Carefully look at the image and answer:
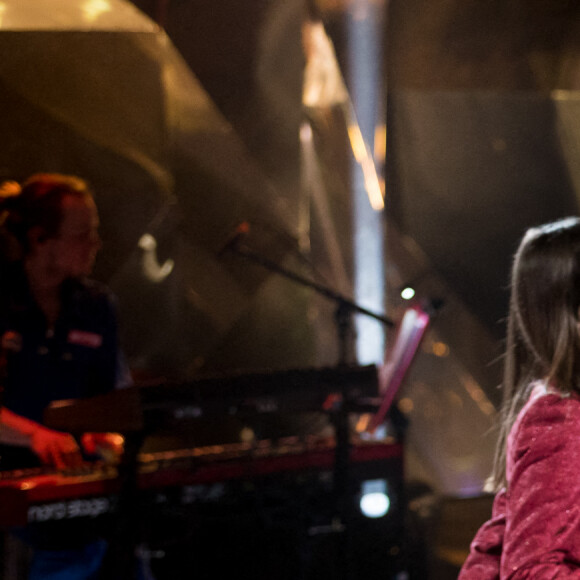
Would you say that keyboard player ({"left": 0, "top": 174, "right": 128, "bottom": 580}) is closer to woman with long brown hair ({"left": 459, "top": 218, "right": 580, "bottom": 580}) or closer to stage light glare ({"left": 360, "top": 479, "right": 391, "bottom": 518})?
stage light glare ({"left": 360, "top": 479, "right": 391, "bottom": 518})

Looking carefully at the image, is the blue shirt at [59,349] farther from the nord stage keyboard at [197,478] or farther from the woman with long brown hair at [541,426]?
the woman with long brown hair at [541,426]

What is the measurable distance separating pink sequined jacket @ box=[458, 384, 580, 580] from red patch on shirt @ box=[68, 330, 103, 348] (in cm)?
167

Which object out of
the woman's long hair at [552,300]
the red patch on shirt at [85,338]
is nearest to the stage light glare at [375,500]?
the red patch on shirt at [85,338]

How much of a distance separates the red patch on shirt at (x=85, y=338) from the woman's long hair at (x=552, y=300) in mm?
1610

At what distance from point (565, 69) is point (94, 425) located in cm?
295

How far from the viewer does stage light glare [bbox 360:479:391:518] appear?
2336 millimetres

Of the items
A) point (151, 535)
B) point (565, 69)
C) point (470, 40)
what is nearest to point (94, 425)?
point (151, 535)

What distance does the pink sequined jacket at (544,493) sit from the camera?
97 centimetres

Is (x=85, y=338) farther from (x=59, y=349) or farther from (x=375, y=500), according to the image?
(x=375, y=500)

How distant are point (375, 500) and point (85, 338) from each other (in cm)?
110

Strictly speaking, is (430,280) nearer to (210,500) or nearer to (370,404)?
(370,404)

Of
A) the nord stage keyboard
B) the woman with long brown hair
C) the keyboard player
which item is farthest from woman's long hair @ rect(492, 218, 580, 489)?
the keyboard player

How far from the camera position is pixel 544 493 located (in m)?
1.00

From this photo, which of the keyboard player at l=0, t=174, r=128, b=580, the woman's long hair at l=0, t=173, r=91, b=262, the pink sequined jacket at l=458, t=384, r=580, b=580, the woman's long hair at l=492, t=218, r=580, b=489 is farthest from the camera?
the woman's long hair at l=0, t=173, r=91, b=262
